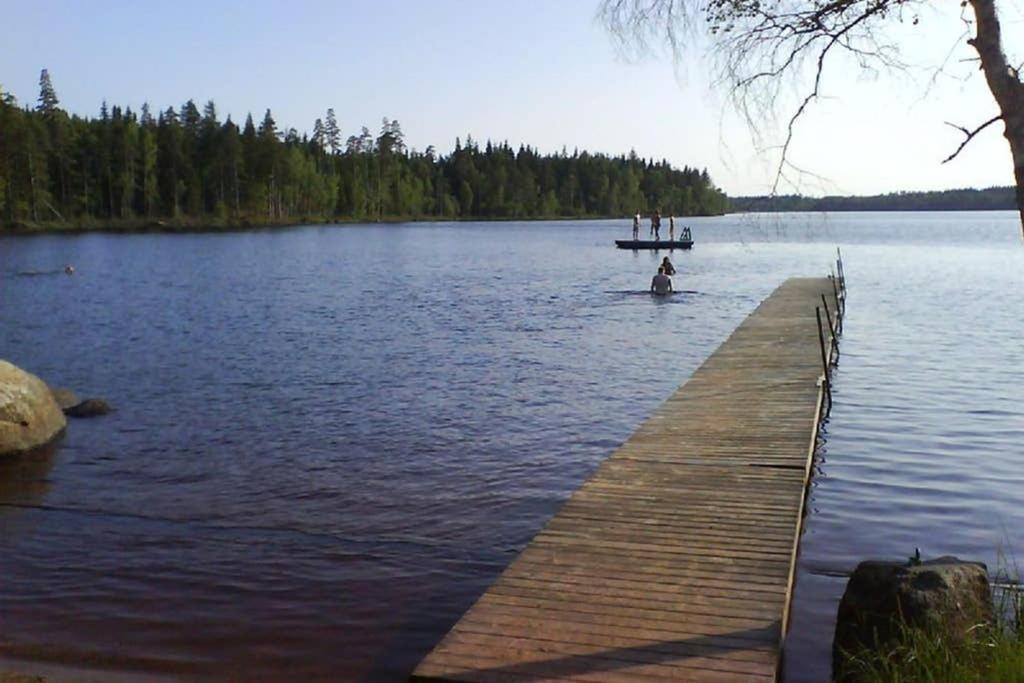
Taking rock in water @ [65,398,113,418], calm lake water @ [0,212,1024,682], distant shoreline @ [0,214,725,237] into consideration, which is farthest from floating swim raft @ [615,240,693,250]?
distant shoreline @ [0,214,725,237]

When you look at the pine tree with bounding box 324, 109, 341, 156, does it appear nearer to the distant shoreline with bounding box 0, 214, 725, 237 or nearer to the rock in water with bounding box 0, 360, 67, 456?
the distant shoreline with bounding box 0, 214, 725, 237

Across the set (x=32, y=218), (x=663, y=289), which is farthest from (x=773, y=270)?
(x=32, y=218)

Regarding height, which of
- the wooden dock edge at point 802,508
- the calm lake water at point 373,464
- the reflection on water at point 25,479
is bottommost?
the reflection on water at point 25,479

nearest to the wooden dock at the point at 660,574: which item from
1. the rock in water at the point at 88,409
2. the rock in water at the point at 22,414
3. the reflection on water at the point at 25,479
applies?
the reflection on water at the point at 25,479

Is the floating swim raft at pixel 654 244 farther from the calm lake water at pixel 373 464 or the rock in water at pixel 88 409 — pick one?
the rock in water at pixel 88 409

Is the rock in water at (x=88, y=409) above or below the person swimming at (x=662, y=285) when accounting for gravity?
below

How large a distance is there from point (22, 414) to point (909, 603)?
11791 millimetres

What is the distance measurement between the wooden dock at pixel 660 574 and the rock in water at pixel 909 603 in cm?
44

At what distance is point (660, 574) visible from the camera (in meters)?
6.85

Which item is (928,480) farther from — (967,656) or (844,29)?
(844,29)

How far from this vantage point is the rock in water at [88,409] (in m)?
15.7

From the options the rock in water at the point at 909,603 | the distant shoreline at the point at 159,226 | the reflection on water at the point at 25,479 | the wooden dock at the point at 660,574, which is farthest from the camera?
the distant shoreline at the point at 159,226

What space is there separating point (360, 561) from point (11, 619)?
288cm

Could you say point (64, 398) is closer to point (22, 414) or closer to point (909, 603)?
point (22, 414)
